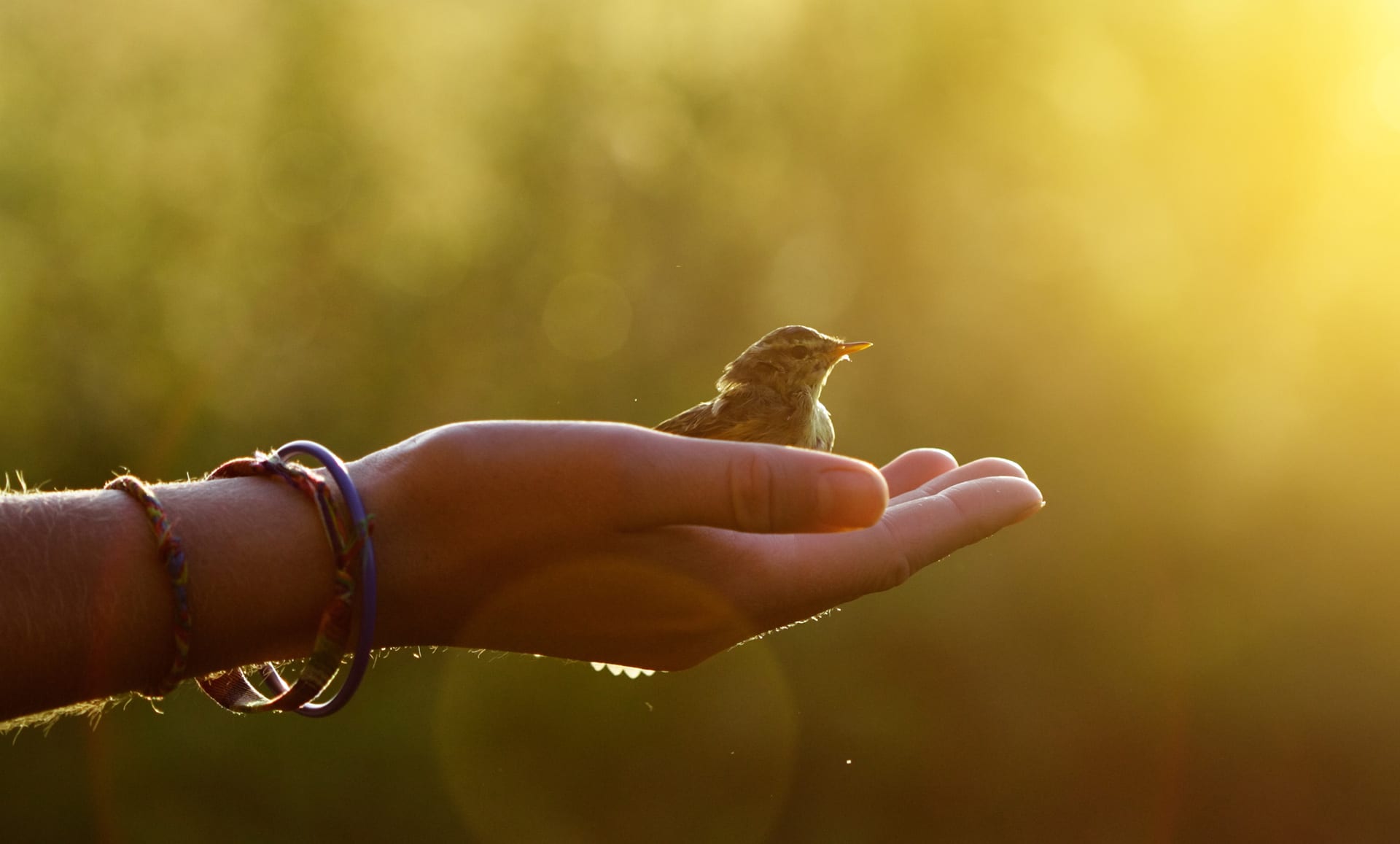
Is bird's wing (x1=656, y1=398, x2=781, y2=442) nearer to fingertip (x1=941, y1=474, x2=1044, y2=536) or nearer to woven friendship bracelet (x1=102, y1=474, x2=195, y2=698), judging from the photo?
fingertip (x1=941, y1=474, x2=1044, y2=536)

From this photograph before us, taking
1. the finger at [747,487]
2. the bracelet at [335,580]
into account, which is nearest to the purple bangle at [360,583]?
the bracelet at [335,580]

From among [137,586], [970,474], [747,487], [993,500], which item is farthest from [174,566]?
[970,474]

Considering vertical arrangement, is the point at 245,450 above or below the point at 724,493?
below

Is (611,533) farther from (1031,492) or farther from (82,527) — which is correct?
(1031,492)

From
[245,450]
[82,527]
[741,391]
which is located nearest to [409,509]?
[82,527]

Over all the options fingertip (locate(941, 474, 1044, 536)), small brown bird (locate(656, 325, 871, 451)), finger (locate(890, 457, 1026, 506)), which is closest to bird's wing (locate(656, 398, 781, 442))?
small brown bird (locate(656, 325, 871, 451))

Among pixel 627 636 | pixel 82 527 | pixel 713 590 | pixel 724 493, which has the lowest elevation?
pixel 627 636

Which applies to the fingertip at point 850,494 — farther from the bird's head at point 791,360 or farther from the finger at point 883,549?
the bird's head at point 791,360
